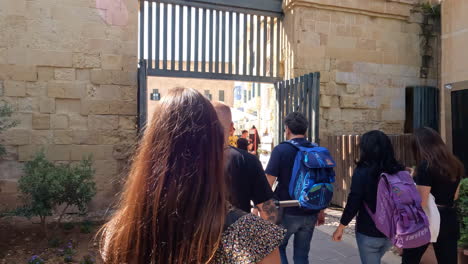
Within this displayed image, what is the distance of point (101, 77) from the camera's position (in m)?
6.07

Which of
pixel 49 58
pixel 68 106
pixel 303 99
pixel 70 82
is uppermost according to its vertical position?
pixel 49 58

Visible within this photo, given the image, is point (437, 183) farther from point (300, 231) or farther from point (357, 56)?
point (357, 56)

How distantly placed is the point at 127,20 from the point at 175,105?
18.5 ft

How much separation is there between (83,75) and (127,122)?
1063 mm

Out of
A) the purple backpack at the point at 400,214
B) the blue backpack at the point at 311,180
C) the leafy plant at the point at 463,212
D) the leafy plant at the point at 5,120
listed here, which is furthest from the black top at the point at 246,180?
the leafy plant at the point at 5,120

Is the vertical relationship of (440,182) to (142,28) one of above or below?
below

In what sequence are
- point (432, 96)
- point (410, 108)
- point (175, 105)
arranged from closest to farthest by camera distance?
point (175, 105)
point (432, 96)
point (410, 108)

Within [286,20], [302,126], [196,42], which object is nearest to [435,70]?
[286,20]

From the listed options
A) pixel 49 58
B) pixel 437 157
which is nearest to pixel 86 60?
pixel 49 58

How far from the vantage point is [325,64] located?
7.44 metres

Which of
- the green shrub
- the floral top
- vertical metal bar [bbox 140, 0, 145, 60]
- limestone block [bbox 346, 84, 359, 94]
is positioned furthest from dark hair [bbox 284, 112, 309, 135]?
limestone block [bbox 346, 84, 359, 94]

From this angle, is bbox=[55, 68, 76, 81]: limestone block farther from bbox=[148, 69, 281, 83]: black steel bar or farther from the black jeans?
the black jeans

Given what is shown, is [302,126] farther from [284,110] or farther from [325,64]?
[325,64]

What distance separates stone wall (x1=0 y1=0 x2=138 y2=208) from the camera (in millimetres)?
5652
